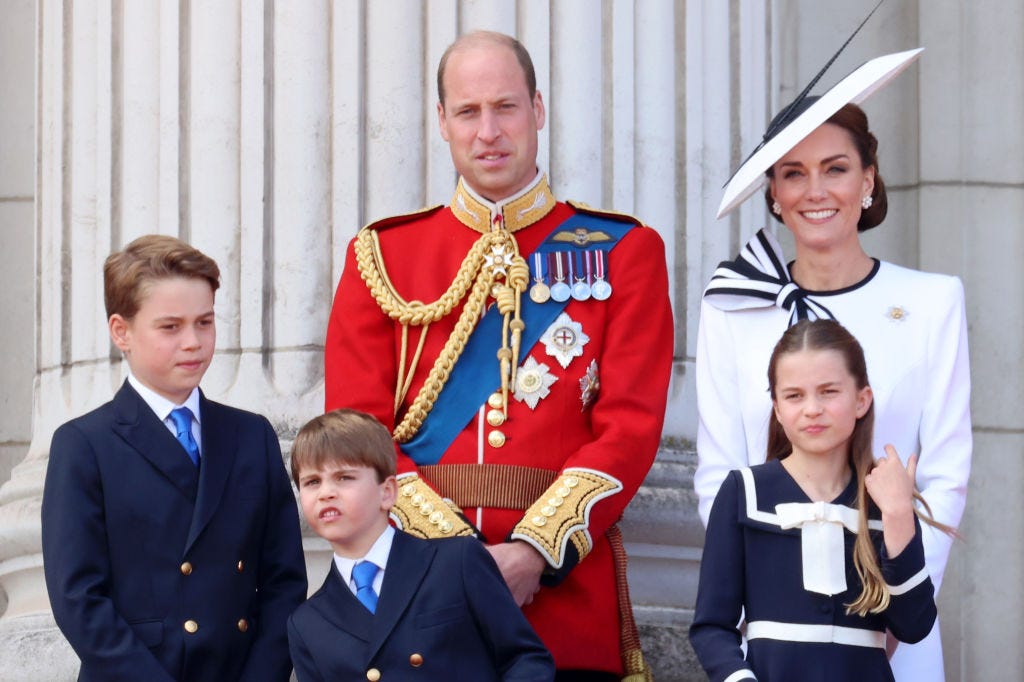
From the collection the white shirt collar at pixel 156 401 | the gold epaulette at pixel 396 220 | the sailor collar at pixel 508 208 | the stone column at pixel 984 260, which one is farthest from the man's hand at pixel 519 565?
the stone column at pixel 984 260

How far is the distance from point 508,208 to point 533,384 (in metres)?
→ 0.45

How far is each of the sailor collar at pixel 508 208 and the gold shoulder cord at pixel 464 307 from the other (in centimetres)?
3

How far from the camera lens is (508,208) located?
4691 mm

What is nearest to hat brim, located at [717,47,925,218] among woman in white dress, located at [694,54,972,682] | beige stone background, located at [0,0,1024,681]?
woman in white dress, located at [694,54,972,682]

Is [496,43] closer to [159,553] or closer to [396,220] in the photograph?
[396,220]

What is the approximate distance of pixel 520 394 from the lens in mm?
4516

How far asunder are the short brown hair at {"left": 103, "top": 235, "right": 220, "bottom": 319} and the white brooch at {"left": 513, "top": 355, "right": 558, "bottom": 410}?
0.74m

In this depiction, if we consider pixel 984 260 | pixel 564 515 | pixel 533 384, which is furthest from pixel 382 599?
pixel 984 260

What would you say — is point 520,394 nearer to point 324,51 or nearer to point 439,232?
point 439,232

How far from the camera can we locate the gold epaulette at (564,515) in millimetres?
4270

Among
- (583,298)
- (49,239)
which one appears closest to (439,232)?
(583,298)

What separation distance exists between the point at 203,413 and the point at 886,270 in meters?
1.53

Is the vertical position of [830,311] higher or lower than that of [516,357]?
Result: higher

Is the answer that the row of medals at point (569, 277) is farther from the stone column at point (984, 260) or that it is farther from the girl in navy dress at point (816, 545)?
the stone column at point (984, 260)
